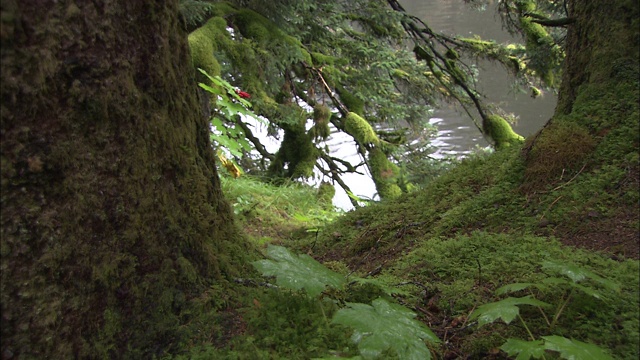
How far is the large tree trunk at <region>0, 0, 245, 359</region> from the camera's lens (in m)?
1.12

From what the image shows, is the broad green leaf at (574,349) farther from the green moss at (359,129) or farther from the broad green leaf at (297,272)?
the green moss at (359,129)

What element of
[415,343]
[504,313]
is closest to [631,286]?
[504,313]

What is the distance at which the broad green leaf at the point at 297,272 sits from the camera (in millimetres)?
1332

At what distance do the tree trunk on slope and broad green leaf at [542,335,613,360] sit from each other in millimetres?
1169

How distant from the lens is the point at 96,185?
50.8 inches

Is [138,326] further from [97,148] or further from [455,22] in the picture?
[455,22]

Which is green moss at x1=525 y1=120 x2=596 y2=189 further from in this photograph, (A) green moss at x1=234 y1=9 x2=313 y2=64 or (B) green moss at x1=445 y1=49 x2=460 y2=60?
(B) green moss at x1=445 y1=49 x2=460 y2=60

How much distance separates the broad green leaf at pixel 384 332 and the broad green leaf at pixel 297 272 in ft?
0.50

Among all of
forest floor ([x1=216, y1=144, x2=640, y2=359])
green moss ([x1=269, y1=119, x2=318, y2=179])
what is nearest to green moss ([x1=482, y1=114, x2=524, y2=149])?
green moss ([x1=269, y1=119, x2=318, y2=179])

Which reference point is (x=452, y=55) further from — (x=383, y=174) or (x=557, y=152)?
(x=557, y=152)

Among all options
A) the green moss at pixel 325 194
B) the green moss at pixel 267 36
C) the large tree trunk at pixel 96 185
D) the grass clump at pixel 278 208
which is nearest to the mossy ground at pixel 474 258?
the large tree trunk at pixel 96 185

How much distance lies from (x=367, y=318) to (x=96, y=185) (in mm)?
866

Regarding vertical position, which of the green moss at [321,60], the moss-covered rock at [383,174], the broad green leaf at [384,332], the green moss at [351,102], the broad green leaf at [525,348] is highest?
the green moss at [321,60]

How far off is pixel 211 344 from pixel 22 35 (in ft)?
3.30
